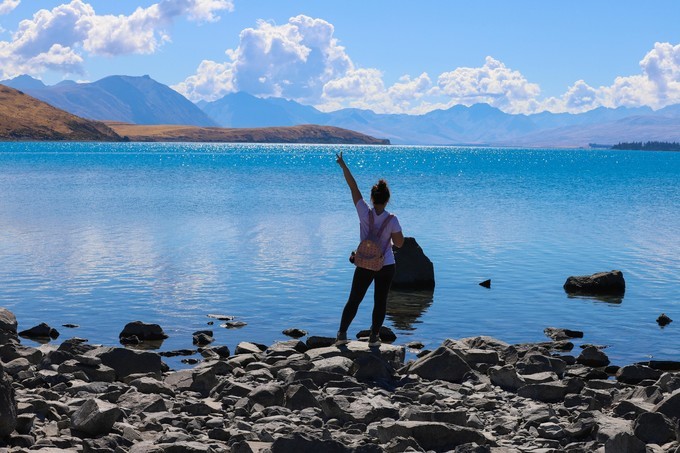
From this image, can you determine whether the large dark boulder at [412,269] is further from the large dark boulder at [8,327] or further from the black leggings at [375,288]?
the large dark boulder at [8,327]

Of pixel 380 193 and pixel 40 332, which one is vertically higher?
pixel 380 193

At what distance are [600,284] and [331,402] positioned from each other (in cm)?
1749

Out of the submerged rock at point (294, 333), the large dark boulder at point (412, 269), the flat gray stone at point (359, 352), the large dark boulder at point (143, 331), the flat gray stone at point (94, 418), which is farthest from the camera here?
the large dark boulder at point (412, 269)

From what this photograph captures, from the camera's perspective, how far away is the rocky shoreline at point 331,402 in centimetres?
1086

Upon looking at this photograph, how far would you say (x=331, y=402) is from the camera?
490 inches

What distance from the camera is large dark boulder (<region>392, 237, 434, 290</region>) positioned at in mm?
28000

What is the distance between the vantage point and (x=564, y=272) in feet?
108

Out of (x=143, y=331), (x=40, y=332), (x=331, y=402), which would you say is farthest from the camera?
(x=40, y=332)

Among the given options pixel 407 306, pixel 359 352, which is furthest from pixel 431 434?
pixel 407 306

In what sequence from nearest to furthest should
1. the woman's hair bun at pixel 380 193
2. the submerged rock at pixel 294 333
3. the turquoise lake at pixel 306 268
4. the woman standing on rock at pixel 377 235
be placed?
1. the woman's hair bun at pixel 380 193
2. the woman standing on rock at pixel 377 235
3. the submerged rock at pixel 294 333
4. the turquoise lake at pixel 306 268

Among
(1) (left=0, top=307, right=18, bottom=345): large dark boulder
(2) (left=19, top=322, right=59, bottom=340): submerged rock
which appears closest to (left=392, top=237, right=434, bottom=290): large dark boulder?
(2) (left=19, top=322, right=59, bottom=340): submerged rock

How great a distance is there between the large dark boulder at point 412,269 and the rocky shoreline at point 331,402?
32.0 feet

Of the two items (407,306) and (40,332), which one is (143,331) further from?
(407,306)

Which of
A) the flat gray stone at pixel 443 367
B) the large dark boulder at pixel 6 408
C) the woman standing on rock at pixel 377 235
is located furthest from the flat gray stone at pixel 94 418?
the flat gray stone at pixel 443 367
